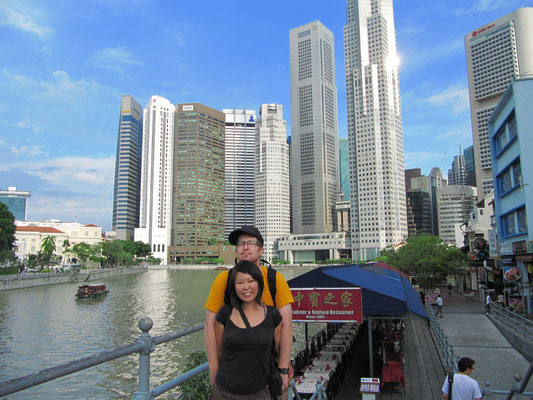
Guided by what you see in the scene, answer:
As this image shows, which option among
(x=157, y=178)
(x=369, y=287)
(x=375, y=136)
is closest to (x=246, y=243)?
(x=369, y=287)

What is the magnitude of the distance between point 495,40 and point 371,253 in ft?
354

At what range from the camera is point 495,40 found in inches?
6462

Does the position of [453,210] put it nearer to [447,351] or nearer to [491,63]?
[491,63]

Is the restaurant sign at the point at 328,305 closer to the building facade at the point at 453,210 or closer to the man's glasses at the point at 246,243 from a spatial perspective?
the man's glasses at the point at 246,243

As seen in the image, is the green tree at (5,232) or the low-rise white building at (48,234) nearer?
the green tree at (5,232)

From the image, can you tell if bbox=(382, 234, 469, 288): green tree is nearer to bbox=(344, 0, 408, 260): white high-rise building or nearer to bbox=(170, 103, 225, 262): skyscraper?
bbox=(344, 0, 408, 260): white high-rise building

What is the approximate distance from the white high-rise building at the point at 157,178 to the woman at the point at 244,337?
187452mm

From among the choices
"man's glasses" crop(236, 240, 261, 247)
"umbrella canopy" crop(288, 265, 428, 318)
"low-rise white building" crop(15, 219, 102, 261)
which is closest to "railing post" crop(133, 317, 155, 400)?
"man's glasses" crop(236, 240, 261, 247)

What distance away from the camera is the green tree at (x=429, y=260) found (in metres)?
39.8

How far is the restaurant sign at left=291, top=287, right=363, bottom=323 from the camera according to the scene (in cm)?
981

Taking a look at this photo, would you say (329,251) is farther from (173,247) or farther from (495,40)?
(495,40)

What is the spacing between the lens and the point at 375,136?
155 metres

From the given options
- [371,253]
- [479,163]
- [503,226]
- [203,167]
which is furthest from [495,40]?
[503,226]

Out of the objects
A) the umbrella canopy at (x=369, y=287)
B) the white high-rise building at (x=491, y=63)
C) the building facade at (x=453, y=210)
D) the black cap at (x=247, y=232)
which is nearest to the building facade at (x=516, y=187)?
the umbrella canopy at (x=369, y=287)
